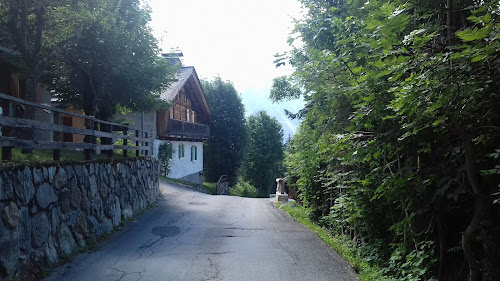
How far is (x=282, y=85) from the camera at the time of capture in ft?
57.2

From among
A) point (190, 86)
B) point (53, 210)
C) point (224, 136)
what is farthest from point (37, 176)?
point (224, 136)

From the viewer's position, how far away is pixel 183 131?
27.6 m

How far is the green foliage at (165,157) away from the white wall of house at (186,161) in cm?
30

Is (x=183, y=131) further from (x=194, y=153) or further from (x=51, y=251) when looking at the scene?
Result: (x=51, y=251)

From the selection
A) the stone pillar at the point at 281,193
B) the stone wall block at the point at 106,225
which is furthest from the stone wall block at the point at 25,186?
the stone pillar at the point at 281,193

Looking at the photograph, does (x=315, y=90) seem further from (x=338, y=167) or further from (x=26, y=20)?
(x=26, y=20)

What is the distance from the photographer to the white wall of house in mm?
27038

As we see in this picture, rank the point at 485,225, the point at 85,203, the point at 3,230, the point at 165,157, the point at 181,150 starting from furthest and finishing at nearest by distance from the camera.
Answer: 1. the point at 181,150
2. the point at 165,157
3. the point at 85,203
4. the point at 3,230
5. the point at 485,225

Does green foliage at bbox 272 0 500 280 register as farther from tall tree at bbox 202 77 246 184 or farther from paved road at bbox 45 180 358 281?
tall tree at bbox 202 77 246 184

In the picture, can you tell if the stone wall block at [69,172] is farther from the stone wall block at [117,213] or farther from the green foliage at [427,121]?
the green foliage at [427,121]

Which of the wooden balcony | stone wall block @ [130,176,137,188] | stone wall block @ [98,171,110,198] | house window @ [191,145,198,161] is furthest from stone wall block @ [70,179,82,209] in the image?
house window @ [191,145,198,161]

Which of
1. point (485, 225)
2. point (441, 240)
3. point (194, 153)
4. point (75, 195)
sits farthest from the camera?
point (194, 153)

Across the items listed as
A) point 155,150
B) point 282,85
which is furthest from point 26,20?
point 155,150

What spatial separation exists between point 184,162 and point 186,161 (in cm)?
63
